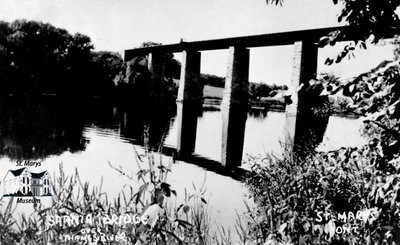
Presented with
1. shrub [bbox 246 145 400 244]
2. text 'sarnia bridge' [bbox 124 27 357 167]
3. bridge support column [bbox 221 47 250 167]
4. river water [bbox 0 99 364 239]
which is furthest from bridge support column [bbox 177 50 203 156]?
shrub [bbox 246 145 400 244]

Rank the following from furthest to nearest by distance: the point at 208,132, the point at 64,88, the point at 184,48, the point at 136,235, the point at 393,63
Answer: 1. the point at 64,88
2. the point at 184,48
3. the point at 208,132
4. the point at 136,235
5. the point at 393,63

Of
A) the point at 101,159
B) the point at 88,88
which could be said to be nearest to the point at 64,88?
the point at 88,88

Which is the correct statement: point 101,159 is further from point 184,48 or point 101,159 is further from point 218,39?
point 184,48

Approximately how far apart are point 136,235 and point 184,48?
3549 centimetres

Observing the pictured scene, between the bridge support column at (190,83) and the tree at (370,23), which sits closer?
the tree at (370,23)

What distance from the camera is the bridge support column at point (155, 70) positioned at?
44031 mm

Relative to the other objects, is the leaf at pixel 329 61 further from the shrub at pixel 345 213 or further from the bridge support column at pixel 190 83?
the bridge support column at pixel 190 83

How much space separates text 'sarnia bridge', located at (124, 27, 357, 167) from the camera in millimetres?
16847

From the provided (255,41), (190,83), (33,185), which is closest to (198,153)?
(33,185)

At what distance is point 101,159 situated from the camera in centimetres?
1040

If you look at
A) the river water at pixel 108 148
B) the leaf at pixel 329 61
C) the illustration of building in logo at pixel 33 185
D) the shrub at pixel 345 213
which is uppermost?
the leaf at pixel 329 61

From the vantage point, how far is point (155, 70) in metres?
44.5

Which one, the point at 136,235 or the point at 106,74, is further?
the point at 106,74

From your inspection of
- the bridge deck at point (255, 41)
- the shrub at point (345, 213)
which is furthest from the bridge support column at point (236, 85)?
the shrub at point (345, 213)
